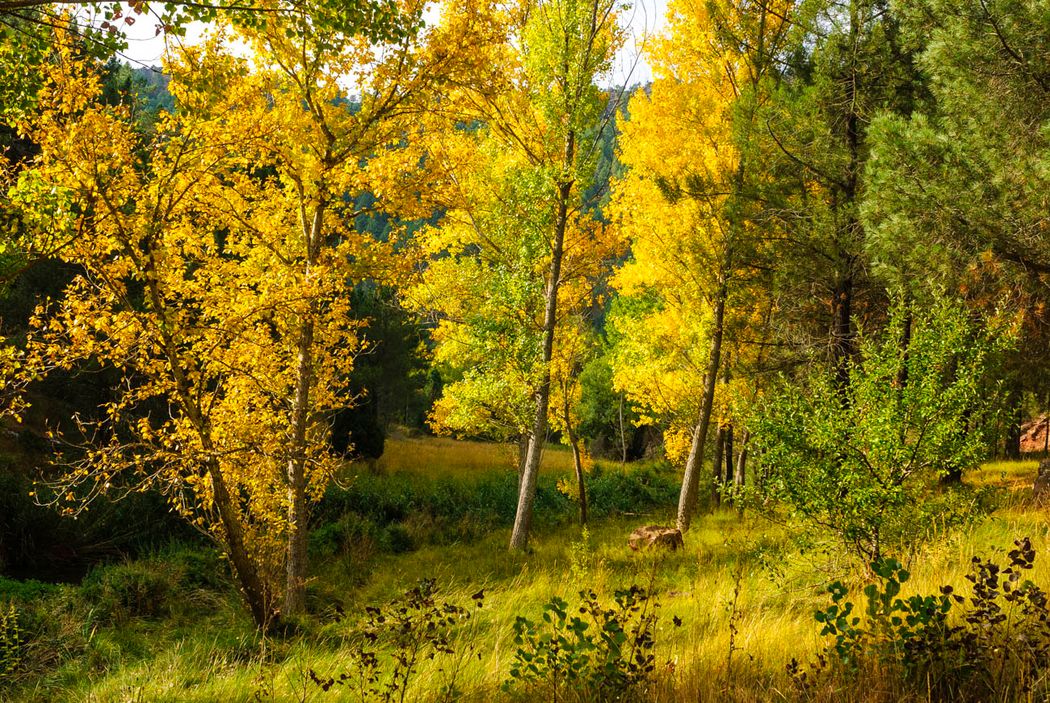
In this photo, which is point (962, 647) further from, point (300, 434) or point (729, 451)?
point (729, 451)

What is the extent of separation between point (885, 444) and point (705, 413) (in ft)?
22.4

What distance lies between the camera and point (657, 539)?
10492 millimetres

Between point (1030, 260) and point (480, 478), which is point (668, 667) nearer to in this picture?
point (1030, 260)

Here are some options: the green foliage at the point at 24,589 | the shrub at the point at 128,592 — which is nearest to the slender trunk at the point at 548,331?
the shrub at the point at 128,592

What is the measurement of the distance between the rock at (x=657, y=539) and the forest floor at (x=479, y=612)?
223mm

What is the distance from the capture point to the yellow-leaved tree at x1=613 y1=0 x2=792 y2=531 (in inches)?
420

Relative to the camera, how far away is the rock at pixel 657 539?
1045 cm

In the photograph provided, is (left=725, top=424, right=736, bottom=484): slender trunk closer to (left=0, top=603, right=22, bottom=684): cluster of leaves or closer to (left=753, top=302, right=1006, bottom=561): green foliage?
(left=753, top=302, right=1006, bottom=561): green foliage

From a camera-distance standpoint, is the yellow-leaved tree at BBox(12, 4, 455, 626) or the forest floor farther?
the yellow-leaved tree at BBox(12, 4, 455, 626)

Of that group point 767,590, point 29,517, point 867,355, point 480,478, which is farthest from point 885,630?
point 480,478

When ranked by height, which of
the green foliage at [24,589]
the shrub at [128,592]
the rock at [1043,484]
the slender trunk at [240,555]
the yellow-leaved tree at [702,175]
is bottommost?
the shrub at [128,592]

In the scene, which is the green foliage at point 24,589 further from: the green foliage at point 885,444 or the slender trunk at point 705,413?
the slender trunk at point 705,413

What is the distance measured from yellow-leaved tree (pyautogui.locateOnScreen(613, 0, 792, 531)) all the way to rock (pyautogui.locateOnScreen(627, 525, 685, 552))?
1.47 meters

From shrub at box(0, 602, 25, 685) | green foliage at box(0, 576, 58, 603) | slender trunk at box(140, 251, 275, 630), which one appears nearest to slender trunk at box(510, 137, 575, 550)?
slender trunk at box(140, 251, 275, 630)
